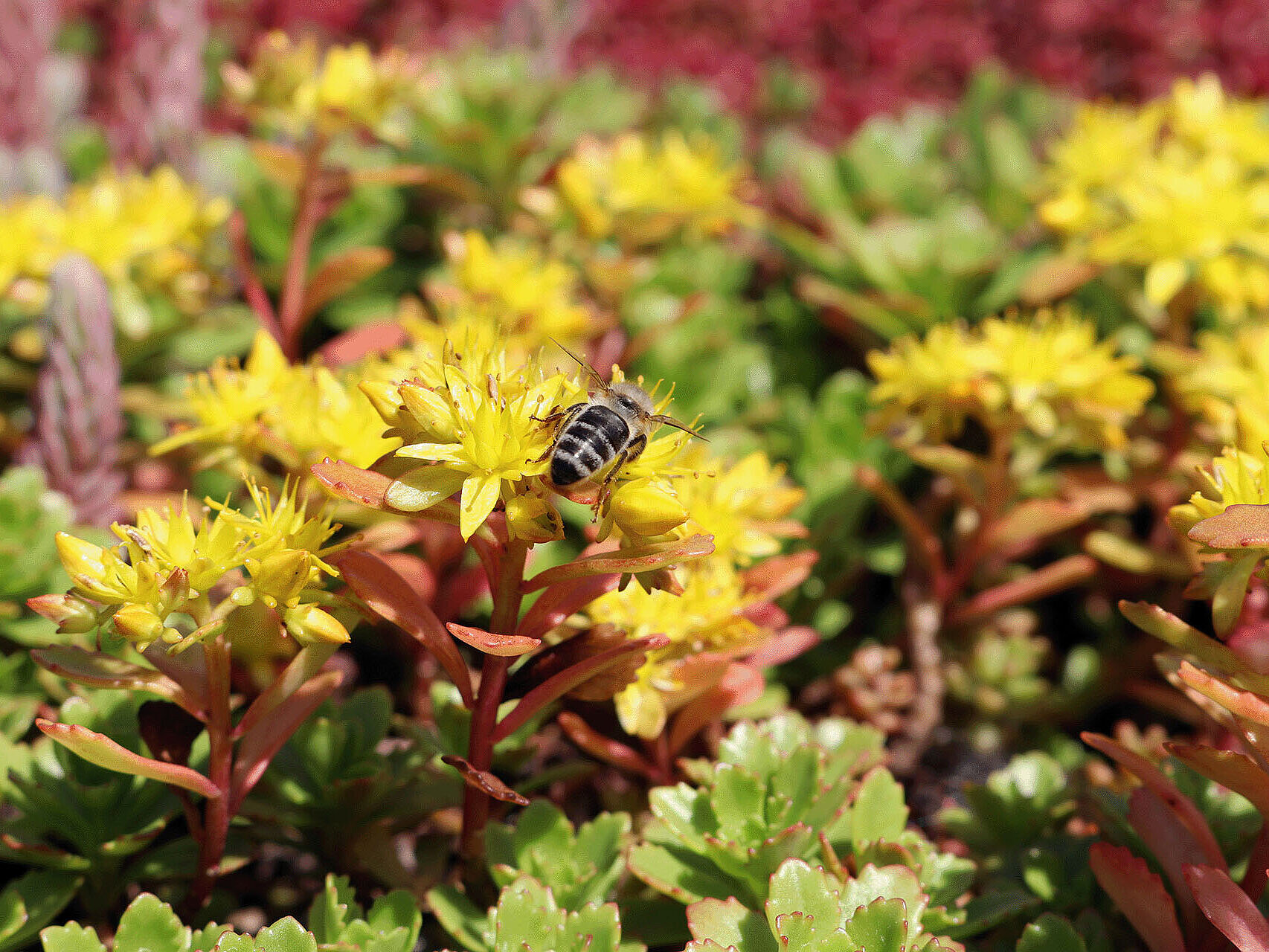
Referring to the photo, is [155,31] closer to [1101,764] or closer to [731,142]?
[731,142]

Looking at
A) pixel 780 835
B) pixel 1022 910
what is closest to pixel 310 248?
pixel 780 835

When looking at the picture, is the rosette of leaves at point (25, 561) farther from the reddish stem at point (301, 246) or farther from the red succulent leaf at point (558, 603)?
the red succulent leaf at point (558, 603)

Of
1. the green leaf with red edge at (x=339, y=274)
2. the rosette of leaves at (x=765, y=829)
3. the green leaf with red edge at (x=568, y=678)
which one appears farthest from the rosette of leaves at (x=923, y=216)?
the green leaf with red edge at (x=568, y=678)

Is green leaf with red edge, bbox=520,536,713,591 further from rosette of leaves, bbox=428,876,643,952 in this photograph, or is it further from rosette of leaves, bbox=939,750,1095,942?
rosette of leaves, bbox=939,750,1095,942

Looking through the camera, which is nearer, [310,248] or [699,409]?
[699,409]

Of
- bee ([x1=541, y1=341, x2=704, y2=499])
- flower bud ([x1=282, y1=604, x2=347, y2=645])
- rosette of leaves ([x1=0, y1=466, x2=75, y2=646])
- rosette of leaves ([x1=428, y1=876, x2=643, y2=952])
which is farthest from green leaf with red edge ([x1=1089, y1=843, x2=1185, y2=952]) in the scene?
rosette of leaves ([x1=0, y1=466, x2=75, y2=646])

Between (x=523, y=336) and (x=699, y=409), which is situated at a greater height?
(x=523, y=336)

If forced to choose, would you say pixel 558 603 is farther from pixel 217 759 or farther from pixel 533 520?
pixel 217 759

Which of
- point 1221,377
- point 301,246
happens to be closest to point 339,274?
point 301,246
